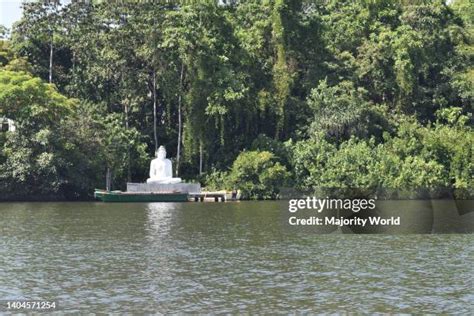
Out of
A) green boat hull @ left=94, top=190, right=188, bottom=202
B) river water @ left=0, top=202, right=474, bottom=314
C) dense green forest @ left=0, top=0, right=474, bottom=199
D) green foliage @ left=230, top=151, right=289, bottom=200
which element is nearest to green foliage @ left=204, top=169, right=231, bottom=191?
dense green forest @ left=0, top=0, right=474, bottom=199

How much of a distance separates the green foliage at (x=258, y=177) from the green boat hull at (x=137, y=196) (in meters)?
4.50

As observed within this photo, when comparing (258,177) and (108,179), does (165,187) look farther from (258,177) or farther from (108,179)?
(258,177)

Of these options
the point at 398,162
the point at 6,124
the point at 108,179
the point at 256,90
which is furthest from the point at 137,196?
the point at 398,162

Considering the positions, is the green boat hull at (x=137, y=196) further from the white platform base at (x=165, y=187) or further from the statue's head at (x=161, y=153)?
the statue's head at (x=161, y=153)

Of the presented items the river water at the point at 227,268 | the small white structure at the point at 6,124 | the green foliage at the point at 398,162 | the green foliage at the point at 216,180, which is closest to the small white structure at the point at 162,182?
the green foliage at the point at 216,180

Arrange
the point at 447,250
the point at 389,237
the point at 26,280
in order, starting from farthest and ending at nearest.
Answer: the point at 389,237 → the point at 447,250 → the point at 26,280

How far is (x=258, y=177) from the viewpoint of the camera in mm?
58219

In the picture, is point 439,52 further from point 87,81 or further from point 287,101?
point 87,81

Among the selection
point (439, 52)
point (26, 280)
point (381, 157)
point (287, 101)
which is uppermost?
point (439, 52)

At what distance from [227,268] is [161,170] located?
34773 millimetres

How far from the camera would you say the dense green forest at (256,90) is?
57688 millimetres

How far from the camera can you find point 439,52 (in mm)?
63438

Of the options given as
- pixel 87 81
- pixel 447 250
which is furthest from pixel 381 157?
pixel 447 250

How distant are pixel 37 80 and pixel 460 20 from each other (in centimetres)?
3243
